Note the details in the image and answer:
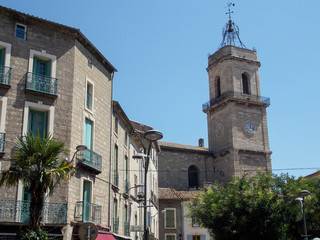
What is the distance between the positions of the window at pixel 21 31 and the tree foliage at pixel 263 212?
1555 cm

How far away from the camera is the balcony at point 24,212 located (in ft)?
48.7

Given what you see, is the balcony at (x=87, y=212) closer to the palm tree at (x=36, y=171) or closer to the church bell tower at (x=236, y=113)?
the palm tree at (x=36, y=171)

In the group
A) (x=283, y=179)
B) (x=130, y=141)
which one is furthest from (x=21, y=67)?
(x=283, y=179)

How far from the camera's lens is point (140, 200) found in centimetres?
2933

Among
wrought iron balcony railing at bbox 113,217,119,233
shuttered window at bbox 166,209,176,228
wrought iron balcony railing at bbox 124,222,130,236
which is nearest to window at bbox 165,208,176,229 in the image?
shuttered window at bbox 166,209,176,228

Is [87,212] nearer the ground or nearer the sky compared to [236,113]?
nearer the ground

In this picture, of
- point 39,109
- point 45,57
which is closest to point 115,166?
point 39,109

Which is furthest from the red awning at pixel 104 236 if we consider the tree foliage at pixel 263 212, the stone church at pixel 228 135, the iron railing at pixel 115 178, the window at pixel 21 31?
the stone church at pixel 228 135

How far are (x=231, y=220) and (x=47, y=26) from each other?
1572 cm

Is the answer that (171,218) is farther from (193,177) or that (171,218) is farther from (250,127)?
(250,127)

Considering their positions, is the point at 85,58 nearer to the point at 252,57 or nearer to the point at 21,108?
A: the point at 21,108

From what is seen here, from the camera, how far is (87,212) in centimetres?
1769

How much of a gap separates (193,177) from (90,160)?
32.5m

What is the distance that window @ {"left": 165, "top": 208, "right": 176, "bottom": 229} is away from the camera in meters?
40.4
